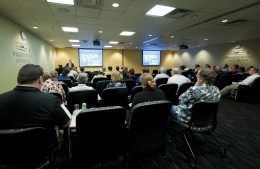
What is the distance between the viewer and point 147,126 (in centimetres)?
187

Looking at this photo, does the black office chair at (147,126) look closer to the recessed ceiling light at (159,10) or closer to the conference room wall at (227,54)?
the recessed ceiling light at (159,10)

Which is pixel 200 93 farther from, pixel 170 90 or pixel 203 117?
pixel 170 90

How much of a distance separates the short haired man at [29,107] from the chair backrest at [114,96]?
1569mm

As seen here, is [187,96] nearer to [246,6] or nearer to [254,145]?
[254,145]

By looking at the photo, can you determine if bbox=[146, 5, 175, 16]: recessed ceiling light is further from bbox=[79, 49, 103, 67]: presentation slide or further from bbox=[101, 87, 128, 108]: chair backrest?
bbox=[79, 49, 103, 67]: presentation slide

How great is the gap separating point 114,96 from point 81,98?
64 centimetres

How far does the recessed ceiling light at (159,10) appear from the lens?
3939 millimetres

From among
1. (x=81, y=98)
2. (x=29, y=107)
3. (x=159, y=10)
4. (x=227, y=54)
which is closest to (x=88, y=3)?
(x=159, y=10)

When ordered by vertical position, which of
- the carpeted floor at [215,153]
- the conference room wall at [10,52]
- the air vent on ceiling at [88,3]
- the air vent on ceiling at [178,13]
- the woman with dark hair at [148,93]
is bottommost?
the carpeted floor at [215,153]

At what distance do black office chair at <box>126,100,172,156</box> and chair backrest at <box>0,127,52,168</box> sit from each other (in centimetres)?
89

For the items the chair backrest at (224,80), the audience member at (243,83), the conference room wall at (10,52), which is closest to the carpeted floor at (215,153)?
the audience member at (243,83)

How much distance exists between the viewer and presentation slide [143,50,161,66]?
49.8ft

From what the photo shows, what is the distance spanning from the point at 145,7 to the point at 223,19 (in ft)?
9.24

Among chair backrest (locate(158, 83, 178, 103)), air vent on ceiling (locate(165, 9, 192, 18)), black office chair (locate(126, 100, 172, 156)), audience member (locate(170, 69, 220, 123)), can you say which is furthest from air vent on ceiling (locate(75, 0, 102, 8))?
black office chair (locate(126, 100, 172, 156))
